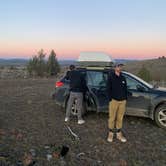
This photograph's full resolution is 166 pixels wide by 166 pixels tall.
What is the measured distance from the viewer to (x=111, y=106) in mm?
5648

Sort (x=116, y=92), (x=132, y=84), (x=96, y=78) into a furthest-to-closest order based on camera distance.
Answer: (x=96, y=78), (x=132, y=84), (x=116, y=92)

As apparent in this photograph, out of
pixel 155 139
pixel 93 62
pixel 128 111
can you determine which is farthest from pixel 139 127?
pixel 93 62

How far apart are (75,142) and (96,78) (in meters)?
2.67

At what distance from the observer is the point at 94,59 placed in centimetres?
818

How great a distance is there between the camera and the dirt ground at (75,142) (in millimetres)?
4594

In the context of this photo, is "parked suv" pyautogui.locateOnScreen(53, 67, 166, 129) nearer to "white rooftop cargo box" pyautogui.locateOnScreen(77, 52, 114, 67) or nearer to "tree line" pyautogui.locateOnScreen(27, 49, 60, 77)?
"white rooftop cargo box" pyautogui.locateOnScreen(77, 52, 114, 67)

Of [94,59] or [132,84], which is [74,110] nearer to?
[94,59]

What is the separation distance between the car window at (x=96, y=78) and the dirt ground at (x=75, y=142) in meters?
1.19

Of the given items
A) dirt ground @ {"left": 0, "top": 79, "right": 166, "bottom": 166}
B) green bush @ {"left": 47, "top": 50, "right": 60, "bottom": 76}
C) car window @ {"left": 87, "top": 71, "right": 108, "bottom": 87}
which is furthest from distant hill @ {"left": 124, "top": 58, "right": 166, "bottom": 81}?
dirt ground @ {"left": 0, "top": 79, "right": 166, "bottom": 166}

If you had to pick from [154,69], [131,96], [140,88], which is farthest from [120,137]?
[154,69]

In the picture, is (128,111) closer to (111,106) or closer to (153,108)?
(153,108)

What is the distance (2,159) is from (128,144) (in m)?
2.83

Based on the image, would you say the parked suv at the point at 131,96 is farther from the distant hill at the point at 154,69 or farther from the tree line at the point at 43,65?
the tree line at the point at 43,65

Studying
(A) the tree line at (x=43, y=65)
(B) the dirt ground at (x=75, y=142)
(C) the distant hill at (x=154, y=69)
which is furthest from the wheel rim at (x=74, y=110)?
(A) the tree line at (x=43, y=65)
